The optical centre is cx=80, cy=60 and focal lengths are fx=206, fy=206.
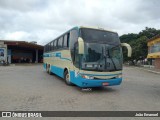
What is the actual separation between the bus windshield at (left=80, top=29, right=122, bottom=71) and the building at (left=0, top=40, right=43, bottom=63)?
105 ft

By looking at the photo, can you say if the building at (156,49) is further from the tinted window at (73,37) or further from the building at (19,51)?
the tinted window at (73,37)

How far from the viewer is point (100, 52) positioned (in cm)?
1022

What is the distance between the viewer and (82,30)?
1058cm

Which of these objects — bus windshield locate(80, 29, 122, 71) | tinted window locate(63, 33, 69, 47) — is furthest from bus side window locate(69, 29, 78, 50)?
tinted window locate(63, 33, 69, 47)

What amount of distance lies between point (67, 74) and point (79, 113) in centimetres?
612

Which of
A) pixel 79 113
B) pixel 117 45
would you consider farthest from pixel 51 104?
pixel 117 45

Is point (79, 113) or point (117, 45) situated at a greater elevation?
point (117, 45)

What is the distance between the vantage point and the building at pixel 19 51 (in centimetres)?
4022

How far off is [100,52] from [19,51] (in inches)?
1934

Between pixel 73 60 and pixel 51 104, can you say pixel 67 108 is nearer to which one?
pixel 51 104

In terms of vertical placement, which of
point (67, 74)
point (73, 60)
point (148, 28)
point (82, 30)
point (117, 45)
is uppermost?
point (148, 28)

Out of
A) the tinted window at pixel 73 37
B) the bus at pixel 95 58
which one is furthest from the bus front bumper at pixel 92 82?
the tinted window at pixel 73 37

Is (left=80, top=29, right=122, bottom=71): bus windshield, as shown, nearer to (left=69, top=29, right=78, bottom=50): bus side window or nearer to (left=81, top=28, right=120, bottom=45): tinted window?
(left=81, top=28, right=120, bottom=45): tinted window

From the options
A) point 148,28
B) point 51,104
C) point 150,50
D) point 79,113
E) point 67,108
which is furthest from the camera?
point 148,28
